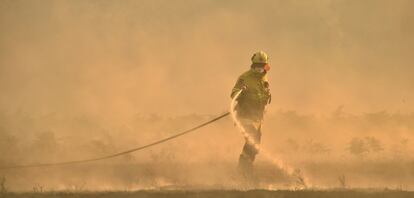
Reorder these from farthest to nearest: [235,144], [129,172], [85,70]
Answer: [85,70] → [235,144] → [129,172]

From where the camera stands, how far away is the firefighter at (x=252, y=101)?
15.1 metres

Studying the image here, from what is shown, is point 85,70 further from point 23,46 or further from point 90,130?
point 90,130

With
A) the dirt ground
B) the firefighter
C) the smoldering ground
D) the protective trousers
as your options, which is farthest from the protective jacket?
the smoldering ground

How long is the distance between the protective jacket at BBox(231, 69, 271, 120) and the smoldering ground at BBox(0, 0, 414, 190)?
502 centimetres

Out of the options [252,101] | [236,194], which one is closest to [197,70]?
[252,101]

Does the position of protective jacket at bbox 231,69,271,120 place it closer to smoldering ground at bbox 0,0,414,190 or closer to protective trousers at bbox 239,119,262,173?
protective trousers at bbox 239,119,262,173

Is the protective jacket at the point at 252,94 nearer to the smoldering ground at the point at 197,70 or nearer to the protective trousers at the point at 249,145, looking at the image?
the protective trousers at the point at 249,145

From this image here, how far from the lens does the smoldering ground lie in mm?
21422

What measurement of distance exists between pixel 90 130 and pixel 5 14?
5.03 m

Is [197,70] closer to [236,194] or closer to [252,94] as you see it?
[252,94]

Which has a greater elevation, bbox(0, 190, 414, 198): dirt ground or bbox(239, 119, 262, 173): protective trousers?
bbox(239, 119, 262, 173): protective trousers

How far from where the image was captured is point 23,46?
24266 mm

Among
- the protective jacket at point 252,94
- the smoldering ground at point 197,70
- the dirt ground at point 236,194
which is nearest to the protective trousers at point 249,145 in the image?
the protective jacket at point 252,94

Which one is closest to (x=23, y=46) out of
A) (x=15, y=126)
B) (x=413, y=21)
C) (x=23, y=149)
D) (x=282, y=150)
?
(x=15, y=126)
